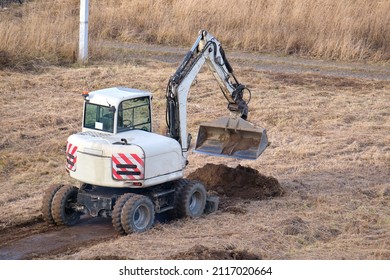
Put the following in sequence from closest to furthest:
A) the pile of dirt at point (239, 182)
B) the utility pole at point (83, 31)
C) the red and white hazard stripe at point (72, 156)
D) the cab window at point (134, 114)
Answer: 1. the red and white hazard stripe at point (72, 156)
2. the cab window at point (134, 114)
3. the pile of dirt at point (239, 182)
4. the utility pole at point (83, 31)

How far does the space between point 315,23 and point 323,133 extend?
10064 millimetres

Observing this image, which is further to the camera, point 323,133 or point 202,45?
point 323,133

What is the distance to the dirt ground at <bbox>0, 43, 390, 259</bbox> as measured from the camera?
1160cm

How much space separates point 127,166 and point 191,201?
1423 mm

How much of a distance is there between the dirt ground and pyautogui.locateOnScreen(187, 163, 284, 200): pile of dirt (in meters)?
0.02

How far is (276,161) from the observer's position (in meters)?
16.4

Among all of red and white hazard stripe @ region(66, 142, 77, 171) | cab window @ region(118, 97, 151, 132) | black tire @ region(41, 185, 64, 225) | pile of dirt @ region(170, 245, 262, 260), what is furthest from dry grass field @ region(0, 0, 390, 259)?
cab window @ region(118, 97, 151, 132)

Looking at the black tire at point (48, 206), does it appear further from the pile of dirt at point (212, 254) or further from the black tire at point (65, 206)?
the pile of dirt at point (212, 254)

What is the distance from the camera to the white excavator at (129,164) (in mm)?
11914

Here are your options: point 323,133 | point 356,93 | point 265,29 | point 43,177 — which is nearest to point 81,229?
point 43,177

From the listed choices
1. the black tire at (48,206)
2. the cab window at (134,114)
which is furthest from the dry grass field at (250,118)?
the cab window at (134,114)

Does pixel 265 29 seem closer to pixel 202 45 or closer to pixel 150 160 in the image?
pixel 202 45

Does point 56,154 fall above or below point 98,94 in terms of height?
below

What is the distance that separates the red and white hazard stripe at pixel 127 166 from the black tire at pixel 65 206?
3.14 ft
